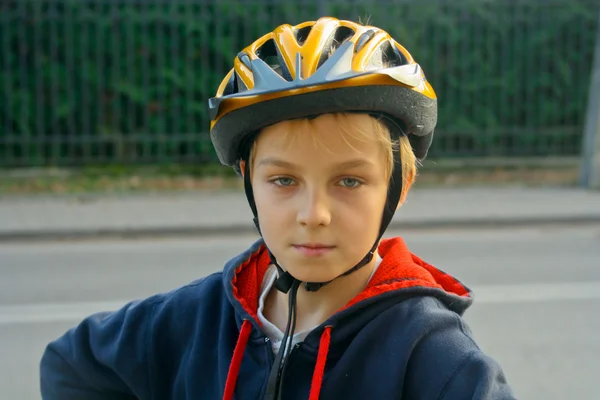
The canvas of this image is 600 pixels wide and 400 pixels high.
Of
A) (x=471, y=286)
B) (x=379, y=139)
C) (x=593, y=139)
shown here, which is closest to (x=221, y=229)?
(x=471, y=286)

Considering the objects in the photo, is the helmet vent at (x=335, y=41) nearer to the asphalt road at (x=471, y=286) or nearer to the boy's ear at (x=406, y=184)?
the boy's ear at (x=406, y=184)

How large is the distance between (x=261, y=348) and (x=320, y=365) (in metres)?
0.18

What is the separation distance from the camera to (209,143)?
37.1ft

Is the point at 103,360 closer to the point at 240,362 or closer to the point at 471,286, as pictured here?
the point at 240,362

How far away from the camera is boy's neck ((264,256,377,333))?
177cm

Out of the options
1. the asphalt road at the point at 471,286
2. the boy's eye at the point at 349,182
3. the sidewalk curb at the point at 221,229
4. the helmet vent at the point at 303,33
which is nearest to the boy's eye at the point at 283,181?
the boy's eye at the point at 349,182

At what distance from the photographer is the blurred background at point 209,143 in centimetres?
743

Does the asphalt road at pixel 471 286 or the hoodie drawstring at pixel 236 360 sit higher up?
the hoodie drawstring at pixel 236 360

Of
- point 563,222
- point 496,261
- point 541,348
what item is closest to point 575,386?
point 541,348

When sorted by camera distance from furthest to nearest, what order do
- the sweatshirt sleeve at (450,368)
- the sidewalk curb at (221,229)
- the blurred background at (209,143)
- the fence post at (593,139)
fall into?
the fence post at (593,139) → the sidewalk curb at (221,229) → the blurred background at (209,143) → the sweatshirt sleeve at (450,368)

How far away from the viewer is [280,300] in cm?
185

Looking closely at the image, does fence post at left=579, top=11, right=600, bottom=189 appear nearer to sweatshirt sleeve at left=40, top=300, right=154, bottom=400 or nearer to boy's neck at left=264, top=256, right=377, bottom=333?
boy's neck at left=264, top=256, right=377, bottom=333

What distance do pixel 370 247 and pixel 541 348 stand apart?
3.49m

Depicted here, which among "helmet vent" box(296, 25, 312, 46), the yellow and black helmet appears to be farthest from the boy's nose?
"helmet vent" box(296, 25, 312, 46)
